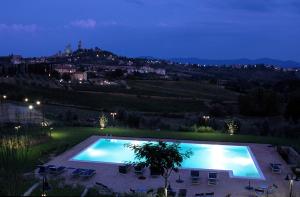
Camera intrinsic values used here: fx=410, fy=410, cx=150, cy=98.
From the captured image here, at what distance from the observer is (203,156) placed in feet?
61.9

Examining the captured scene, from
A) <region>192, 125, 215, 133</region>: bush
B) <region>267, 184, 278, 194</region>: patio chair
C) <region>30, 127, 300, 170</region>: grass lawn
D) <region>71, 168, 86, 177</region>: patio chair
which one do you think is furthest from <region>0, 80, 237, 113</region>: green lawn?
<region>267, 184, 278, 194</region>: patio chair

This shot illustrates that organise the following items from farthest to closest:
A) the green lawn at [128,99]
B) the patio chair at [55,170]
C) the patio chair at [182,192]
→ 1. the green lawn at [128,99]
2. the patio chair at [55,170]
3. the patio chair at [182,192]

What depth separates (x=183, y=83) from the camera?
207 ft

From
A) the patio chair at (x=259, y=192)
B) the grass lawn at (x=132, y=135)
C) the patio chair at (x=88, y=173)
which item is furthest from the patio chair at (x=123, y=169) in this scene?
the patio chair at (x=259, y=192)

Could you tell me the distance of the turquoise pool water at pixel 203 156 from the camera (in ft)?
55.6

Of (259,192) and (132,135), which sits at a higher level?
(132,135)

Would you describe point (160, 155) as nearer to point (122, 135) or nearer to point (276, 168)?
point (276, 168)

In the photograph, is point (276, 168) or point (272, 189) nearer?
point (272, 189)

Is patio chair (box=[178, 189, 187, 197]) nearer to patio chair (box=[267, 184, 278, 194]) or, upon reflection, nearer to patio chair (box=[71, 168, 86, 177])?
patio chair (box=[267, 184, 278, 194])

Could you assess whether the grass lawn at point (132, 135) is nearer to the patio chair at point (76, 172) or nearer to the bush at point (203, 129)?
the bush at point (203, 129)

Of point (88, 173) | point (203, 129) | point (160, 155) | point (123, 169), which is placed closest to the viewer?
point (160, 155)

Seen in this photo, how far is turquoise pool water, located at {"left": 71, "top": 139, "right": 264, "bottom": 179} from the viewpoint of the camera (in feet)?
55.6

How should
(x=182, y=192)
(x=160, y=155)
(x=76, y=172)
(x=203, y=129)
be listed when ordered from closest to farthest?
(x=160, y=155) < (x=182, y=192) < (x=76, y=172) < (x=203, y=129)

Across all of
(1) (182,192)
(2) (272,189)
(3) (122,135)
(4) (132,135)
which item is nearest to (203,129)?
(4) (132,135)
